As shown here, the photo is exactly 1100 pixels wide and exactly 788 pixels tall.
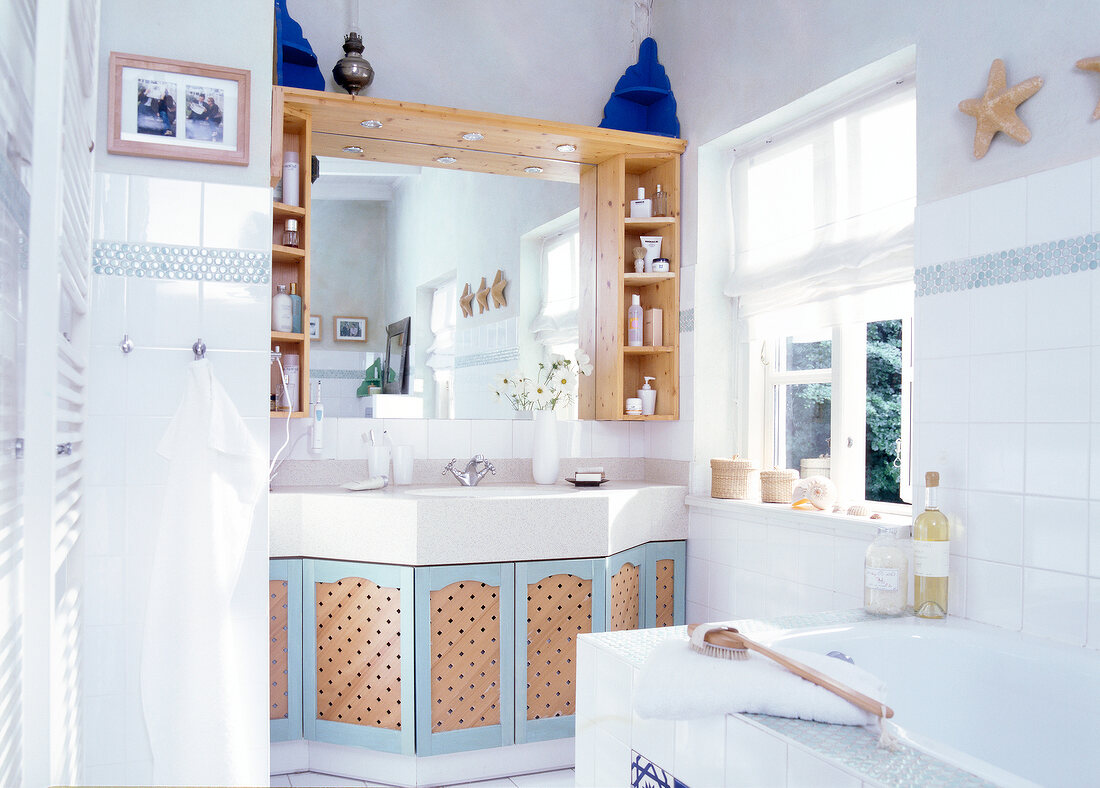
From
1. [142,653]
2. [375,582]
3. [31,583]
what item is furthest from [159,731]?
[31,583]

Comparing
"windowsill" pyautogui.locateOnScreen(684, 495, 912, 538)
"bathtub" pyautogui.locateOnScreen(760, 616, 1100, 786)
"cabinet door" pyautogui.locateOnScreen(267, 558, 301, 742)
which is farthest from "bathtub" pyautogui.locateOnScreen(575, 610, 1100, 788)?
"cabinet door" pyautogui.locateOnScreen(267, 558, 301, 742)

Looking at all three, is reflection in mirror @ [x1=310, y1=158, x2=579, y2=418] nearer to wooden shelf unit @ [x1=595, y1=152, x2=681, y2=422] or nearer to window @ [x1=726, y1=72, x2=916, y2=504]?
wooden shelf unit @ [x1=595, y1=152, x2=681, y2=422]

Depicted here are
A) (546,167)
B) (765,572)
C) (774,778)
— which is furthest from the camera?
(546,167)

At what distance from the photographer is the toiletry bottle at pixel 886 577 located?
87.3 inches

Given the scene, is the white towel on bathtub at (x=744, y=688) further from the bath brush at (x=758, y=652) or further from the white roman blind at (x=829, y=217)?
the white roman blind at (x=829, y=217)

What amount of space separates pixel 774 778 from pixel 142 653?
65.2 inches

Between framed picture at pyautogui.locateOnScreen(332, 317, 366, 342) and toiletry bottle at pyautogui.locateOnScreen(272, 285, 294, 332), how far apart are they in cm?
27

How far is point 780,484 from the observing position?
3004 mm

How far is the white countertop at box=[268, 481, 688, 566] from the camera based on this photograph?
2.70 m

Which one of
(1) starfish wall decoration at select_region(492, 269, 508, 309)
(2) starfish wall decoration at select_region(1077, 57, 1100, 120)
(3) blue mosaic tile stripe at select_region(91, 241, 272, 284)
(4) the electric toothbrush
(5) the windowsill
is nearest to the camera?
(2) starfish wall decoration at select_region(1077, 57, 1100, 120)

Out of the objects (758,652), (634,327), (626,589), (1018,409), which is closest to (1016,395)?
(1018,409)

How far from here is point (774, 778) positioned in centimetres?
142

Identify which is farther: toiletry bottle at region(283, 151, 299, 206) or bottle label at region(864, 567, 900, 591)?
toiletry bottle at region(283, 151, 299, 206)

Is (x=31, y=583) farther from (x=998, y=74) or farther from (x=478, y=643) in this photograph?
(x=998, y=74)
